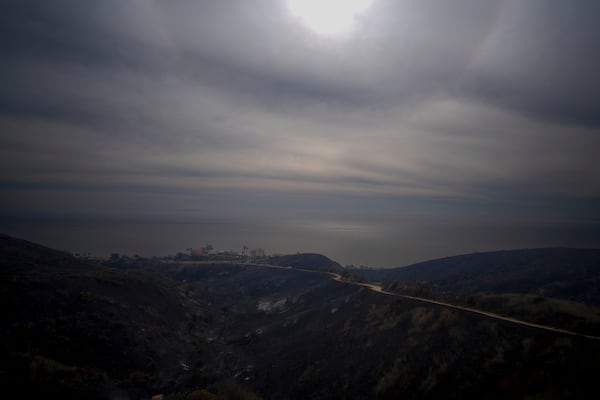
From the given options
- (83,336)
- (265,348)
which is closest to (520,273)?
(265,348)

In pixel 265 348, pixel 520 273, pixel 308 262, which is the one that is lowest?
pixel 265 348

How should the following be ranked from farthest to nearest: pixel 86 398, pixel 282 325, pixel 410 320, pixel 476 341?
1. pixel 282 325
2. pixel 410 320
3. pixel 476 341
4. pixel 86 398

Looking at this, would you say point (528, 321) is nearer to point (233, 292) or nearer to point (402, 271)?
point (233, 292)

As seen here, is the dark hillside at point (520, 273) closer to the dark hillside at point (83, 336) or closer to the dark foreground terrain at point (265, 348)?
the dark foreground terrain at point (265, 348)

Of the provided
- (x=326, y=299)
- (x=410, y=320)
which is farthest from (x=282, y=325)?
(x=410, y=320)

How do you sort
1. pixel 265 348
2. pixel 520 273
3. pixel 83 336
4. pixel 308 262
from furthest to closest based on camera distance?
pixel 308 262 < pixel 520 273 < pixel 265 348 < pixel 83 336

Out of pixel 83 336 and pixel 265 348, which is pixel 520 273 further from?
pixel 83 336

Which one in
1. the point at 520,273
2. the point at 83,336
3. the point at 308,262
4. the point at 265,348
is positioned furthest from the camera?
the point at 308,262

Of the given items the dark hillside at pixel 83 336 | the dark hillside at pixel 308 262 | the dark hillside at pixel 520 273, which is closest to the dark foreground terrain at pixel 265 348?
the dark hillside at pixel 83 336
